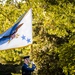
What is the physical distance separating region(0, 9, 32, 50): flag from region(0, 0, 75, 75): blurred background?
14.5ft

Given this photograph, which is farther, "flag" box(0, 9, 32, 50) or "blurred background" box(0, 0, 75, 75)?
"blurred background" box(0, 0, 75, 75)

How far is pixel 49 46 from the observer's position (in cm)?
1606

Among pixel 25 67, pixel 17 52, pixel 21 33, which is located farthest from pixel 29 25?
pixel 17 52

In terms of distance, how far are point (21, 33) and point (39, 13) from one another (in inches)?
260

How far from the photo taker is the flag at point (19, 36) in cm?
Result: 835

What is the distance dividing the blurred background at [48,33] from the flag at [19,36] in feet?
14.5

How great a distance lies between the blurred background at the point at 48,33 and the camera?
507 inches

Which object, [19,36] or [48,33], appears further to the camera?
[48,33]

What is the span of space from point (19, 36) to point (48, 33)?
6.57 m

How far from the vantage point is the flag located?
8352mm

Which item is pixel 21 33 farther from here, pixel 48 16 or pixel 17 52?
pixel 17 52

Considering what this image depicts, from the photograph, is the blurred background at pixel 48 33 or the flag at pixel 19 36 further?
the blurred background at pixel 48 33

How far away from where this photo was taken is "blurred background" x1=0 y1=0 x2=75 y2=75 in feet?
42.2

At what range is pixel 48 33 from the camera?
14.9 meters
